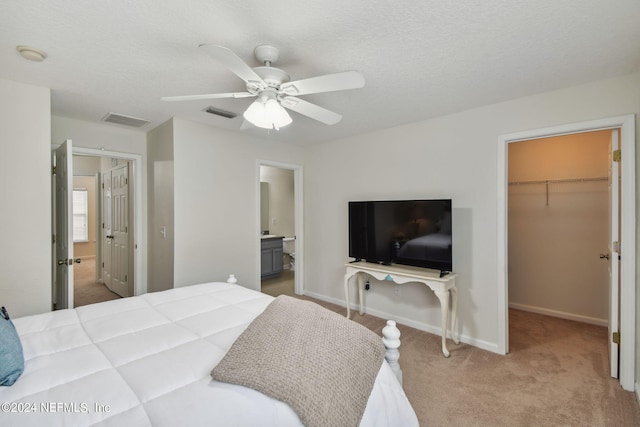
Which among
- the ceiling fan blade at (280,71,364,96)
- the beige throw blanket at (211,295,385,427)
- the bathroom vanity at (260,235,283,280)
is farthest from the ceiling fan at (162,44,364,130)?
the bathroom vanity at (260,235,283,280)

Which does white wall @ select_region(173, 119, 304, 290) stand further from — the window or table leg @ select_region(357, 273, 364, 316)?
the window

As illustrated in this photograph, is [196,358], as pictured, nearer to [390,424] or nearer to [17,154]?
[390,424]

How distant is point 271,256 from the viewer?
5.41m

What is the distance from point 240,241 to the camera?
146 inches

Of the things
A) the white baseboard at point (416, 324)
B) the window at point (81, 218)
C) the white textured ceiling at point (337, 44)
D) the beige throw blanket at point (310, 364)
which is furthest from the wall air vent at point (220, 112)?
the window at point (81, 218)

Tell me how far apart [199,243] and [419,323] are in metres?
2.68

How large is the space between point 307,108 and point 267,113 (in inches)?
13.0

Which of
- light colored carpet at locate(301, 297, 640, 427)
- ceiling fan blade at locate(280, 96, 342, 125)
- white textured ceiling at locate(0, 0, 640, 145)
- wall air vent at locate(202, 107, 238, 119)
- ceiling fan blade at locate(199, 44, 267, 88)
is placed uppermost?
wall air vent at locate(202, 107, 238, 119)

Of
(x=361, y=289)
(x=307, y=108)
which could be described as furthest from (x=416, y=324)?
(x=307, y=108)

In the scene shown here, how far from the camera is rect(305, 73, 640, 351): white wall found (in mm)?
2385

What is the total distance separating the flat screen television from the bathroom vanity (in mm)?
2246

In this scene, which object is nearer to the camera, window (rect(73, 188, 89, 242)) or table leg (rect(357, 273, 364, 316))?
table leg (rect(357, 273, 364, 316))

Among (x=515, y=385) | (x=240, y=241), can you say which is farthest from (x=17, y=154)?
(x=515, y=385)

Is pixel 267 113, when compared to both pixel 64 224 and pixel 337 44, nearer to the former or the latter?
pixel 337 44
